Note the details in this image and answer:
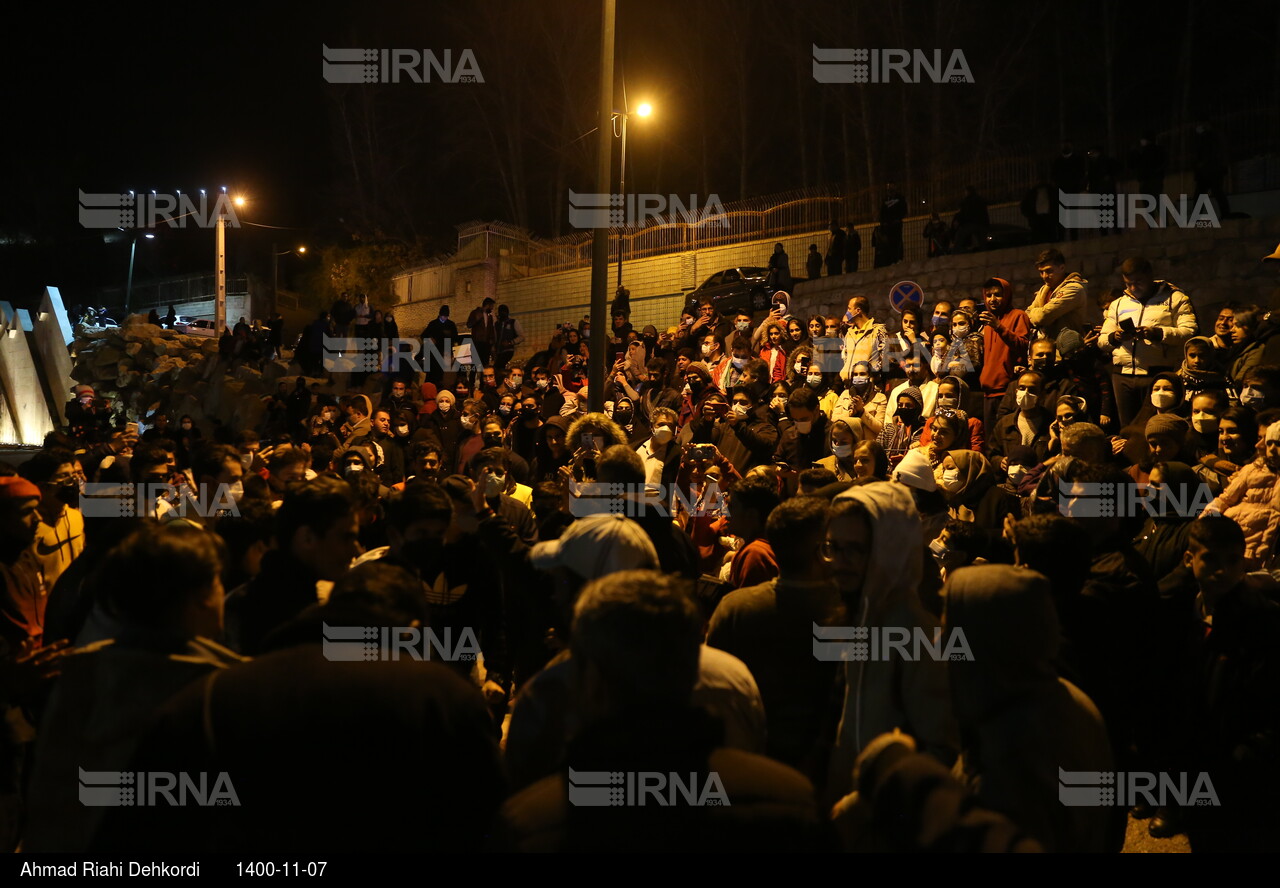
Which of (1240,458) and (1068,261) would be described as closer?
(1240,458)

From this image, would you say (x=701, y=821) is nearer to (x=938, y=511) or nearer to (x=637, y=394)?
→ (x=938, y=511)

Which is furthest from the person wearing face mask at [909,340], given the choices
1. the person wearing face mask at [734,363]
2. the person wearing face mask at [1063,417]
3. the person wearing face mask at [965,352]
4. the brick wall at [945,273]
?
the brick wall at [945,273]

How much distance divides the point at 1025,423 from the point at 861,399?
2.18 m

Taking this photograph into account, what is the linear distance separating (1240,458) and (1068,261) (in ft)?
23.1

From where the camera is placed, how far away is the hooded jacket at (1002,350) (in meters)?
9.54

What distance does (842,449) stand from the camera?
8.38 meters

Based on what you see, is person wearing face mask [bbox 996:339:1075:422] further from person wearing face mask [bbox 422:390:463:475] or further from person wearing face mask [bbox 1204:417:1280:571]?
person wearing face mask [bbox 422:390:463:475]

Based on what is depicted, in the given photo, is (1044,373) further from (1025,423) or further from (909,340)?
(909,340)

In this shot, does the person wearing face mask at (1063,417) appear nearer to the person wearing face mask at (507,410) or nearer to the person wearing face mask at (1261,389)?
the person wearing face mask at (1261,389)

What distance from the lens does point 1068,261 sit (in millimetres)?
12781

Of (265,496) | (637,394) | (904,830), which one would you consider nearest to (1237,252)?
(637,394)

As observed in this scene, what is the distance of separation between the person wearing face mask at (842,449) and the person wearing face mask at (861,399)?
822mm

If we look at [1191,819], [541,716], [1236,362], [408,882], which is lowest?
[1191,819]

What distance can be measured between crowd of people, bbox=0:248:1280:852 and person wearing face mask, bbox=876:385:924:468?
158cm
